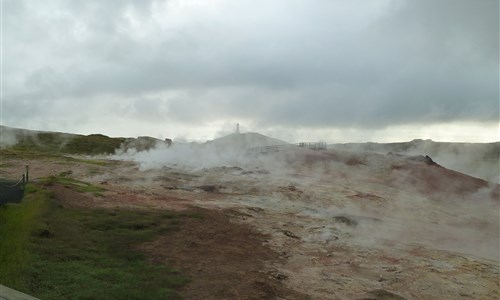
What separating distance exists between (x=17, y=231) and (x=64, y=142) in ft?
219

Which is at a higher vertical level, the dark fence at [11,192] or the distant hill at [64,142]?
the distant hill at [64,142]

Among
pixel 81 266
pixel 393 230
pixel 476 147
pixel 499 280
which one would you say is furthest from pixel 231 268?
pixel 476 147

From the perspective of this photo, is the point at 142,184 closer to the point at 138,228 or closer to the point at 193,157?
the point at 138,228

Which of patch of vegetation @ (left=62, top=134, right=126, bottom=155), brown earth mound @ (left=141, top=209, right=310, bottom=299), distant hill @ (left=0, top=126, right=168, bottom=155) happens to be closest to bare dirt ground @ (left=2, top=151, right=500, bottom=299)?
brown earth mound @ (left=141, top=209, right=310, bottom=299)

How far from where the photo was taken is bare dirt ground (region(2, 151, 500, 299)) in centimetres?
1284

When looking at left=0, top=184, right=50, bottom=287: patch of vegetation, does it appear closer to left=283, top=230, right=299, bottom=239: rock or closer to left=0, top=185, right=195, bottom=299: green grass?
left=0, top=185, right=195, bottom=299: green grass

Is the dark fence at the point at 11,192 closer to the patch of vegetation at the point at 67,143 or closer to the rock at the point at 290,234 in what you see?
the rock at the point at 290,234

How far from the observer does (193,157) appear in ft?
145

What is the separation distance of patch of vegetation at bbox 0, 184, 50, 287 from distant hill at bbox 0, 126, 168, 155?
47337mm

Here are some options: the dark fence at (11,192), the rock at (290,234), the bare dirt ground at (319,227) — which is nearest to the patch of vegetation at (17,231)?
the dark fence at (11,192)

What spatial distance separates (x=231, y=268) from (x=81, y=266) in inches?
153

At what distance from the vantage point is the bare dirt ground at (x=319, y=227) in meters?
12.8

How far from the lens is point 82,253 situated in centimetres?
1264

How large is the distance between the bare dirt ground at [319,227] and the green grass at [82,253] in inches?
33.1
